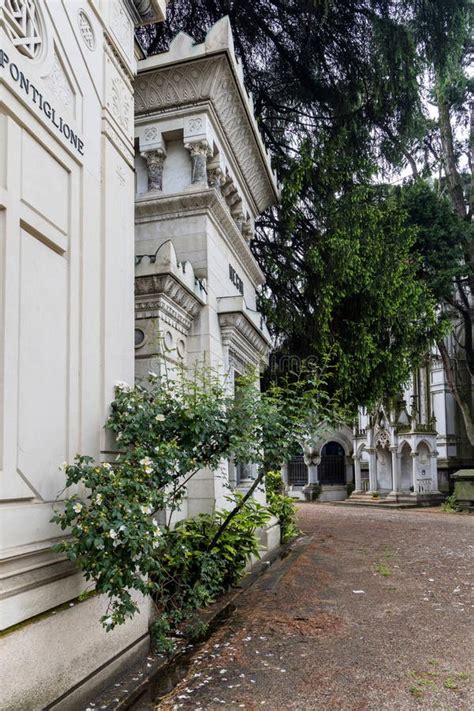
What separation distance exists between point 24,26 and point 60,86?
52cm

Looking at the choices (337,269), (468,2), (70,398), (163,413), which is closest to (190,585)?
(163,413)

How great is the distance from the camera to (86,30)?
4559 millimetres

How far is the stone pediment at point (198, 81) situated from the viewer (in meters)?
7.53

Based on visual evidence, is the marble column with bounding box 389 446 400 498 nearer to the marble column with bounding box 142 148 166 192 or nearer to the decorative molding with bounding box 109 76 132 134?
the marble column with bounding box 142 148 166 192

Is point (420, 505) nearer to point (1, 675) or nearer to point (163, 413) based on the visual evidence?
point (163, 413)

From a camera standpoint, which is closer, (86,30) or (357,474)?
(86,30)

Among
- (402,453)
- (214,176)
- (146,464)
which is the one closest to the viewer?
(146,464)

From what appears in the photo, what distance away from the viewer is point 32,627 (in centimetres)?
323

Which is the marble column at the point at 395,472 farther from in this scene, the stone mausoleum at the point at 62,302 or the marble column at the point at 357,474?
the stone mausoleum at the point at 62,302

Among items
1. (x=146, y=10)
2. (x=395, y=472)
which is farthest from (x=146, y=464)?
(x=395, y=472)

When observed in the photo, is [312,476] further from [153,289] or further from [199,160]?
[153,289]

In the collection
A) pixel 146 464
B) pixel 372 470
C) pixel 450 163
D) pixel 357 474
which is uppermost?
pixel 450 163

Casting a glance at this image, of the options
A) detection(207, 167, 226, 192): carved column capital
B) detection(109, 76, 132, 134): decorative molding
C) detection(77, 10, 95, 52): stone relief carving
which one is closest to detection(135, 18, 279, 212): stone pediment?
detection(207, 167, 226, 192): carved column capital

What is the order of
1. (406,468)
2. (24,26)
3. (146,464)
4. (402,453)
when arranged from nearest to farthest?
(24,26) < (146,464) < (402,453) < (406,468)
